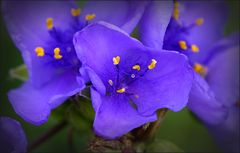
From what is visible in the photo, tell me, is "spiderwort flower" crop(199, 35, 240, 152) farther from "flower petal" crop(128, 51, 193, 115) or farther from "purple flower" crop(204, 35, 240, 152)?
"flower petal" crop(128, 51, 193, 115)

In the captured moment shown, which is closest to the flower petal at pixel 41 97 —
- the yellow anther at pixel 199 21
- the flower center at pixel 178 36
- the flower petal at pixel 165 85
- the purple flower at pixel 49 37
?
the purple flower at pixel 49 37

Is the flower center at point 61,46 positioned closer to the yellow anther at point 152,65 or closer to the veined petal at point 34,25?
the veined petal at point 34,25

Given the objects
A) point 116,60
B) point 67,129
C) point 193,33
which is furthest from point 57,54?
point 193,33

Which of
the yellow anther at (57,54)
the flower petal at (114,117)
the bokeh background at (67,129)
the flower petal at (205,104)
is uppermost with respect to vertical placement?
the yellow anther at (57,54)

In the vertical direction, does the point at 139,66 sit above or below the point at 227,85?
above

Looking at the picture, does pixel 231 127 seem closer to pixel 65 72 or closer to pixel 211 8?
pixel 211 8

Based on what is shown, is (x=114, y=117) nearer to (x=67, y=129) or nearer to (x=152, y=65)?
(x=152, y=65)
